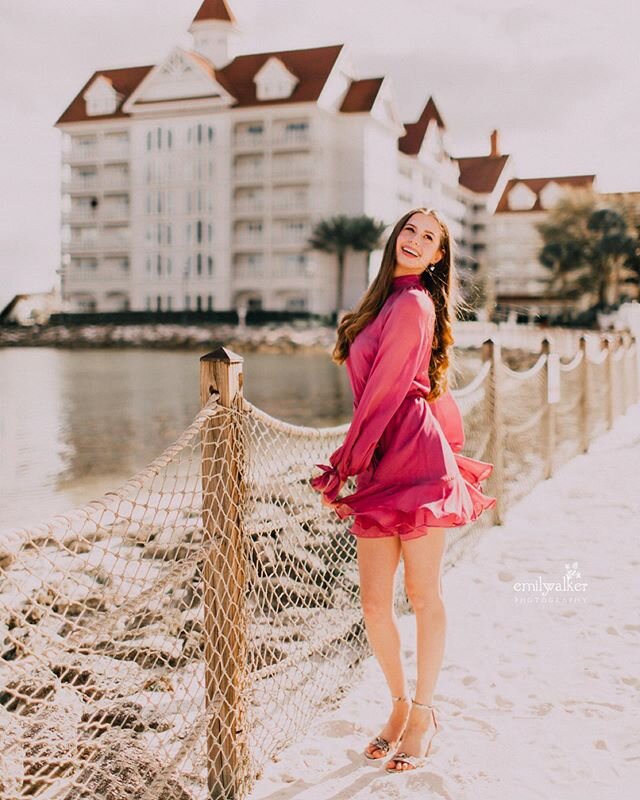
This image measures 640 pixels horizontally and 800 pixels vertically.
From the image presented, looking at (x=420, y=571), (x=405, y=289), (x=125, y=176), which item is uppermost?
(x=125, y=176)

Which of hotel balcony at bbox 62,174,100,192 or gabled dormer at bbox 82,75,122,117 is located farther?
gabled dormer at bbox 82,75,122,117

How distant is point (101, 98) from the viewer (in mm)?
61312

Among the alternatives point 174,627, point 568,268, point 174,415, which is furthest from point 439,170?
point 174,627

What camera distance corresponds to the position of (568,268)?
5919cm

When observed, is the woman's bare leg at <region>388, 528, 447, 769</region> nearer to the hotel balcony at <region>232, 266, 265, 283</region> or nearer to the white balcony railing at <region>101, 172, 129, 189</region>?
the hotel balcony at <region>232, 266, 265, 283</region>

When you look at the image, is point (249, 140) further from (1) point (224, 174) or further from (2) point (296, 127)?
(2) point (296, 127)

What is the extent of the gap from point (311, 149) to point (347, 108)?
12.6 feet

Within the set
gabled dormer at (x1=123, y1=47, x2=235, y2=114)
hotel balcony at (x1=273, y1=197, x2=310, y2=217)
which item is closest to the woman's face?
hotel balcony at (x1=273, y1=197, x2=310, y2=217)

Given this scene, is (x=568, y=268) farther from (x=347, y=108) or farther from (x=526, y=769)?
(x=526, y=769)

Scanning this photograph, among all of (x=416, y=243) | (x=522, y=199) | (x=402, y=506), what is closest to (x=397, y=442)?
(x=402, y=506)

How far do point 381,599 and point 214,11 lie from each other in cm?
6376

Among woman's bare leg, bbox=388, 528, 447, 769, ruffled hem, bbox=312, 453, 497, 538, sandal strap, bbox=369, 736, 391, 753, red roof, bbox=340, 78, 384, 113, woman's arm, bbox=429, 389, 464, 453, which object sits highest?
red roof, bbox=340, 78, 384, 113

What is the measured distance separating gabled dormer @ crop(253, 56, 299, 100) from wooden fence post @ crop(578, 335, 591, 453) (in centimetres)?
4711

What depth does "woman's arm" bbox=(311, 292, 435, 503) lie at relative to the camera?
285cm
